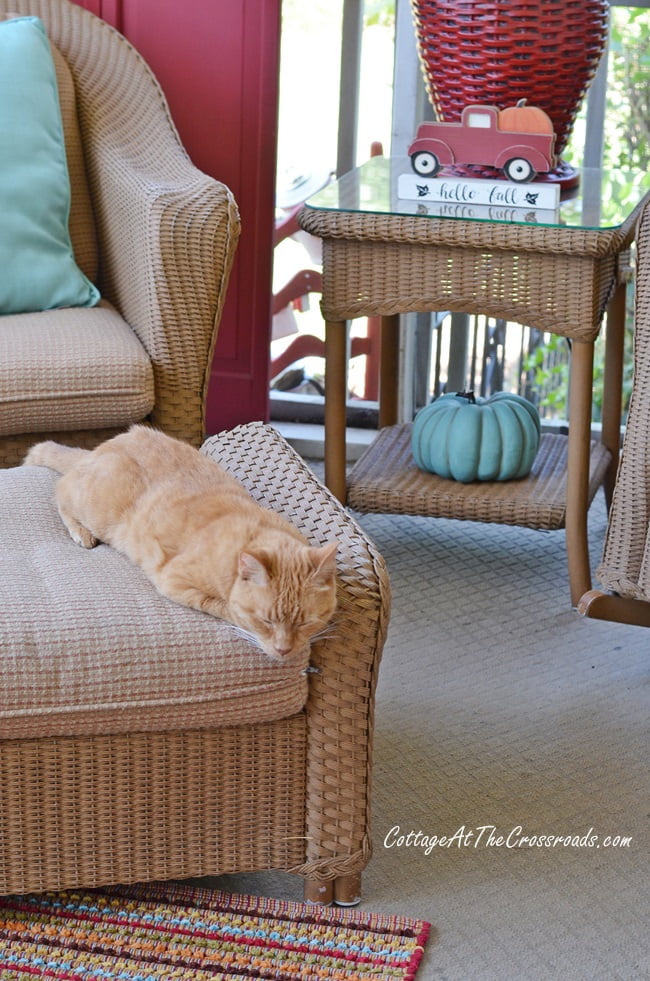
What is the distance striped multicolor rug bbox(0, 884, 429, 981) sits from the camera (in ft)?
4.48

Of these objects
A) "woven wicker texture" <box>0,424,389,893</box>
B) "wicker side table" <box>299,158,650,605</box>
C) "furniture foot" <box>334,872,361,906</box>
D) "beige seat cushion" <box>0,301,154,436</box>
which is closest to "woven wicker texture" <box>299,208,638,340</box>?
"wicker side table" <box>299,158,650,605</box>

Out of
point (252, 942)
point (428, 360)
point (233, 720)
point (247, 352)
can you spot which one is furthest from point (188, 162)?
point (252, 942)

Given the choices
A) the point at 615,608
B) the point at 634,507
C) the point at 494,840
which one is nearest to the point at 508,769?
the point at 494,840

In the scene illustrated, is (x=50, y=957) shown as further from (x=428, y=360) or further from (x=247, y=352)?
(x=428, y=360)

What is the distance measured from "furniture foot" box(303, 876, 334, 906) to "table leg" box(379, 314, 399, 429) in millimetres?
1435

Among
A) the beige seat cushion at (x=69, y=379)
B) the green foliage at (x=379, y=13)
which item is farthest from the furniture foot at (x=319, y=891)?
the green foliage at (x=379, y=13)

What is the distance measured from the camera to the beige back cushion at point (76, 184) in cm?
245

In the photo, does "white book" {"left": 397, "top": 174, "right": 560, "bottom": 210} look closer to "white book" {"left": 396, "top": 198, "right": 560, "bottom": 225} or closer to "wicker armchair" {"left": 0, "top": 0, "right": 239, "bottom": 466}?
"white book" {"left": 396, "top": 198, "right": 560, "bottom": 225}

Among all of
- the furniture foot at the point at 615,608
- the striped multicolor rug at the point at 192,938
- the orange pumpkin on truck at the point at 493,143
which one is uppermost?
the orange pumpkin on truck at the point at 493,143

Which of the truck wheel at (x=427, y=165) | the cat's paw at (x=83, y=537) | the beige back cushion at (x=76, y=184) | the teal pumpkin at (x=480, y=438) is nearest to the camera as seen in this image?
the cat's paw at (x=83, y=537)

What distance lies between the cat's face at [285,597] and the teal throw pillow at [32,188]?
1.07 meters

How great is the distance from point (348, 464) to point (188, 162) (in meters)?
0.93

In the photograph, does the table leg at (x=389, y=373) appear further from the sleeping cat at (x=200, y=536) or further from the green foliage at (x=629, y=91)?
the sleeping cat at (x=200, y=536)

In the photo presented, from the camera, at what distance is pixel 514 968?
141cm
